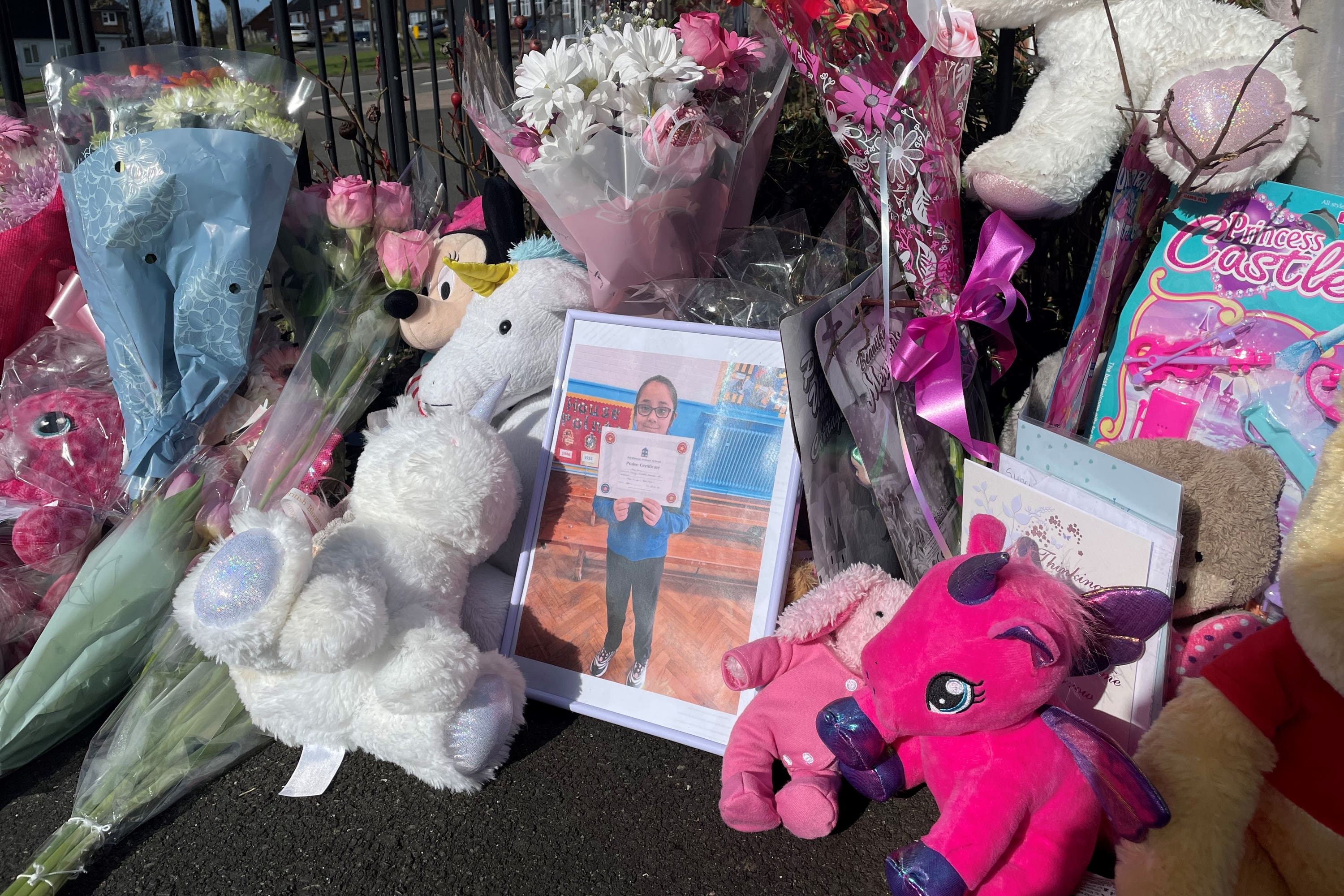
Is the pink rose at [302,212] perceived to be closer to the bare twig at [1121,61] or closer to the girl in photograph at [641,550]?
the girl in photograph at [641,550]

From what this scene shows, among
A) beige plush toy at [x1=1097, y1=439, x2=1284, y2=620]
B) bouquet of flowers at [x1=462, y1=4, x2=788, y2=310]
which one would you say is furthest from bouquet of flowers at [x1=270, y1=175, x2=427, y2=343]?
beige plush toy at [x1=1097, y1=439, x2=1284, y2=620]

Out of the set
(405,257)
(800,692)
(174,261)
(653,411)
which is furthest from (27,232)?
(800,692)

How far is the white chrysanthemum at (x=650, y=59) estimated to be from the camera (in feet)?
6.25

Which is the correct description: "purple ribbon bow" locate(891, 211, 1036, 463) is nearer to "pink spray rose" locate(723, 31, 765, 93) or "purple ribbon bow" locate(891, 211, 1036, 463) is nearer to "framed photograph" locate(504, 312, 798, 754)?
"framed photograph" locate(504, 312, 798, 754)

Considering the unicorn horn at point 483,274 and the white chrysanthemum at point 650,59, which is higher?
the white chrysanthemum at point 650,59

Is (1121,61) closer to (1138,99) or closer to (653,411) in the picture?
(1138,99)

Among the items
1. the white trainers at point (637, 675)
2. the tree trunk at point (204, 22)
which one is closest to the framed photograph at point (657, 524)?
the white trainers at point (637, 675)

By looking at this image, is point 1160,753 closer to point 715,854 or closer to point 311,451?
point 715,854

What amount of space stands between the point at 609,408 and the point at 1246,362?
1312 mm

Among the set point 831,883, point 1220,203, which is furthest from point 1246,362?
point 831,883

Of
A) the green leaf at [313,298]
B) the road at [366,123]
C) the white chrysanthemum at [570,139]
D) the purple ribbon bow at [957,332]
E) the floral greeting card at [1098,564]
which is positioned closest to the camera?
the floral greeting card at [1098,564]

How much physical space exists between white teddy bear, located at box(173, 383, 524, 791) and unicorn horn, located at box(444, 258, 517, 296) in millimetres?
389

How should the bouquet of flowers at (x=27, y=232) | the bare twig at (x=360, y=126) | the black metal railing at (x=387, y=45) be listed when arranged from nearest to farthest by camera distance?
the bouquet of flowers at (x=27, y=232) < the bare twig at (x=360, y=126) < the black metal railing at (x=387, y=45)

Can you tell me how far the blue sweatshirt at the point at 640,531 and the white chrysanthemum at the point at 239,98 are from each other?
4.41 ft
